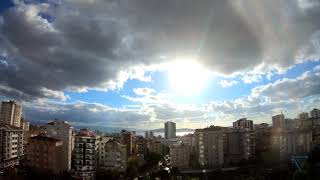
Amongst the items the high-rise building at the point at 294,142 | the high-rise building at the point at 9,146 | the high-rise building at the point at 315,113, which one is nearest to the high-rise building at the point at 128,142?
the high-rise building at the point at 9,146

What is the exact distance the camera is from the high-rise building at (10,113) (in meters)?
27.9

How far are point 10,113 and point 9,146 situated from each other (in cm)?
779

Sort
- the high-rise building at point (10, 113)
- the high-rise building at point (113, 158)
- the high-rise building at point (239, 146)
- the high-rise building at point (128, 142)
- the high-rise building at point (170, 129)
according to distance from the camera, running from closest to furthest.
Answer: the high-rise building at point (113, 158), the high-rise building at point (128, 142), the high-rise building at point (239, 146), the high-rise building at point (10, 113), the high-rise building at point (170, 129)

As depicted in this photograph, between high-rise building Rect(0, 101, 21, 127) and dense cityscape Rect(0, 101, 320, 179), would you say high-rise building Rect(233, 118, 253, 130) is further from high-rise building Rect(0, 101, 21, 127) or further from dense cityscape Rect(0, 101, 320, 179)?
high-rise building Rect(0, 101, 21, 127)

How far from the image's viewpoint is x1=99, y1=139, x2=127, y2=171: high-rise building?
20.6 meters

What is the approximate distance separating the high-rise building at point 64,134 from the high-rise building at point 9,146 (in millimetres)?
1963

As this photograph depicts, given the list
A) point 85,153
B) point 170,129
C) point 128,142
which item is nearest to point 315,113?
point 128,142

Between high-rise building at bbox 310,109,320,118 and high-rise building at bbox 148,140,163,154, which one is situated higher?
high-rise building at bbox 310,109,320,118

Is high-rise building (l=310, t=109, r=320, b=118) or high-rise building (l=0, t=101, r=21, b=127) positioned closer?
high-rise building (l=0, t=101, r=21, b=127)

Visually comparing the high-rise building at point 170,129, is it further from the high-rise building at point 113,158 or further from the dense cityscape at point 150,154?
the high-rise building at point 113,158

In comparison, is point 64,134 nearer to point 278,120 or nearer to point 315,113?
point 278,120

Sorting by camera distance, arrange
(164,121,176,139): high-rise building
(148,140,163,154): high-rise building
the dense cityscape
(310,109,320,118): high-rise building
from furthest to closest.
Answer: (164,121,176,139): high-rise building
(310,109,320,118): high-rise building
(148,140,163,154): high-rise building
the dense cityscape

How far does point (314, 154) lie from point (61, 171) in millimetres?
14799

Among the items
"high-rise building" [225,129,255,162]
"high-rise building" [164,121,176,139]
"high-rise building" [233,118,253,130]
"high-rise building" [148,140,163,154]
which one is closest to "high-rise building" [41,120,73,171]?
"high-rise building" [148,140,163,154]
